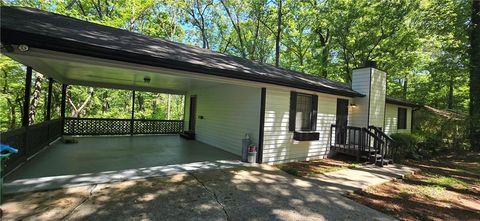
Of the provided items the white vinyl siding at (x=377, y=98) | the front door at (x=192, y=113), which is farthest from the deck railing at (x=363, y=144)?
the front door at (x=192, y=113)

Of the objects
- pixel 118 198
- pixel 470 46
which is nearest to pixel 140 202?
pixel 118 198

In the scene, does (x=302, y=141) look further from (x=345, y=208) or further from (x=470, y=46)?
(x=470, y=46)

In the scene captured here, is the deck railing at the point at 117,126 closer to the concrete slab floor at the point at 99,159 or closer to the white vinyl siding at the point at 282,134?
the concrete slab floor at the point at 99,159

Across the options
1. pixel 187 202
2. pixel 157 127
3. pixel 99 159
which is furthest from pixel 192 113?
pixel 187 202

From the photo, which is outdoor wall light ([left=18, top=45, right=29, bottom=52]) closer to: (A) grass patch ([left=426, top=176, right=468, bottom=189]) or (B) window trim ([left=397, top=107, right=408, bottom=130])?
(A) grass patch ([left=426, top=176, right=468, bottom=189])

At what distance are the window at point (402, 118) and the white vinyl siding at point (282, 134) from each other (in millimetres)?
6470

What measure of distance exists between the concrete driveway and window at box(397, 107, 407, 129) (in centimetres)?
962

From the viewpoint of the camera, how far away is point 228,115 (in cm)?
799

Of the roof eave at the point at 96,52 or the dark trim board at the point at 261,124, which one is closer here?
the roof eave at the point at 96,52

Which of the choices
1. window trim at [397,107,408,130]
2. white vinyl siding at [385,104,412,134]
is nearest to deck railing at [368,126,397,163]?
white vinyl siding at [385,104,412,134]

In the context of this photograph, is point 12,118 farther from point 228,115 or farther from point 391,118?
point 391,118

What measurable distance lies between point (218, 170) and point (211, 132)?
3713 mm

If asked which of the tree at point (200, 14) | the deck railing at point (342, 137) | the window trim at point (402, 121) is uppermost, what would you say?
the tree at point (200, 14)

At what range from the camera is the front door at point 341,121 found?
808 centimetres
